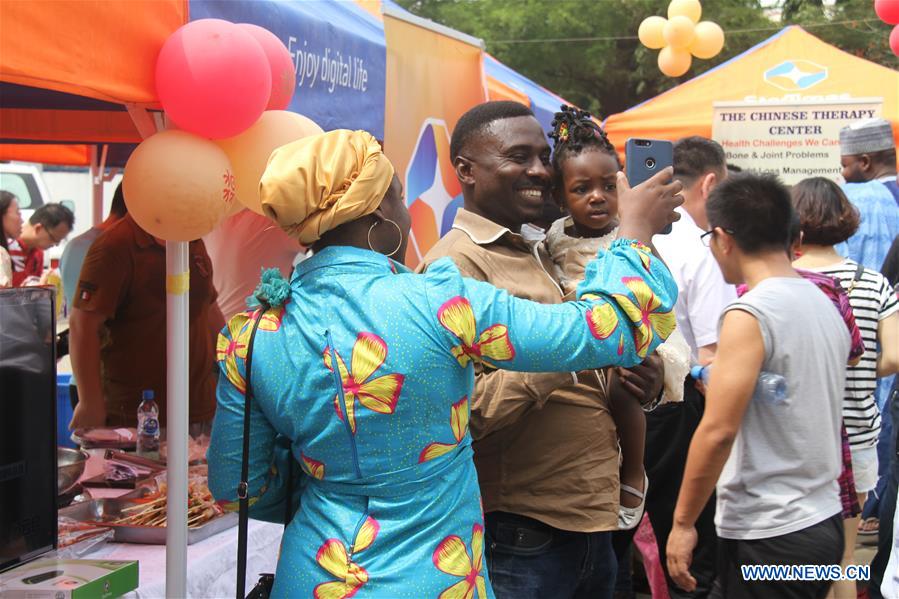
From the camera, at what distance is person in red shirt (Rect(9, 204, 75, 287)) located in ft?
29.8

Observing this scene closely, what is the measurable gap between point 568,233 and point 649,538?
215cm

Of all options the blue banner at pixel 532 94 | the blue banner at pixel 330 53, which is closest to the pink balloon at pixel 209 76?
the blue banner at pixel 330 53

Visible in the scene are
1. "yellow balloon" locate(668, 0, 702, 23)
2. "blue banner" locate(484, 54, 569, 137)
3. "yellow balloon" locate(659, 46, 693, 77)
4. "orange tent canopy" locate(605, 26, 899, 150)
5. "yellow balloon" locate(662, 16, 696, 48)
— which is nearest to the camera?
"blue banner" locate(484, 54, 569, 137)

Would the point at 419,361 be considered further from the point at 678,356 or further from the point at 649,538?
the point at 649,538

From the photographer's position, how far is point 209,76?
238 centimetres

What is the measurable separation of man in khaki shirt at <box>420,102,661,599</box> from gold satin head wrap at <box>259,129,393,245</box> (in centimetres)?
52

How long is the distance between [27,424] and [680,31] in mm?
9792

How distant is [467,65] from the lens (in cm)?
566

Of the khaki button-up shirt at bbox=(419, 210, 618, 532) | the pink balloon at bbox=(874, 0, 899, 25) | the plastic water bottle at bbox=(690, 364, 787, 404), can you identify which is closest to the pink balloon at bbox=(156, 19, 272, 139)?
the khaki button-up shirt at bbox=(419, 210, 618, 532)

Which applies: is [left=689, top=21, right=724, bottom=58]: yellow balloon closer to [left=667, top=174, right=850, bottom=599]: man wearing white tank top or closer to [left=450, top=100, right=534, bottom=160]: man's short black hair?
[left=667, top=174, right=850, bottom=599]: man wearing white tank top

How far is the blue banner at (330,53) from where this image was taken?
320 centimetres

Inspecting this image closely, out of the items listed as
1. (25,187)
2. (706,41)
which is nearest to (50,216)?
(25,187)

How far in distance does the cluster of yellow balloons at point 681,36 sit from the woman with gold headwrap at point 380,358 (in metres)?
9.60

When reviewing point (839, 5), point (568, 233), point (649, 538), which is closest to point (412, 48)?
point (568, 233)
